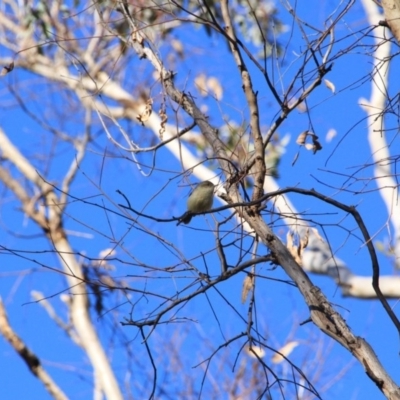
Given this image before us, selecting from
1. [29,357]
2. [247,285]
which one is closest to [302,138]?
[247,285]

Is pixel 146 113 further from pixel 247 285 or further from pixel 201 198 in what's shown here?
pixel 247 285

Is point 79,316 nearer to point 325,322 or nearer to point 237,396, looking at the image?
point 237,396

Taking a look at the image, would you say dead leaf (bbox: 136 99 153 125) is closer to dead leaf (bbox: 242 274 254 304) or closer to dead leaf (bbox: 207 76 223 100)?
dead leaf (bbox: 242 274 254 304)

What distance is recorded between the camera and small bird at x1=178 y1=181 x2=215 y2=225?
10.6ft

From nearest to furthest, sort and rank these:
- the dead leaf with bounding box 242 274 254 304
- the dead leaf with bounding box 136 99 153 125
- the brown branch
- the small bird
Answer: the dead leaf with bounding box 242 274 254 304 < the dead leaf with bounding box 136 99 153 125 < the small bird < the brown branch

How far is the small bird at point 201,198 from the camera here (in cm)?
322

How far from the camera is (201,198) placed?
132 inches

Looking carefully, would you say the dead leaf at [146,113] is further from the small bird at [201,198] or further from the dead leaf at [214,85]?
the dead leaf at [214,85]

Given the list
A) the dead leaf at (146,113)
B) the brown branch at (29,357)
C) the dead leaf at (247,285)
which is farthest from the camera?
the brown branch at (29,357)

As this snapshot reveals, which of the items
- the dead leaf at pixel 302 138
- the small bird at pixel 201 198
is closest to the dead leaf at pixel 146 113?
the small bird at pixel 201 198

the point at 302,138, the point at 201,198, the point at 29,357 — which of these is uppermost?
the point at 29,357

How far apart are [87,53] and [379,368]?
759 centimetres

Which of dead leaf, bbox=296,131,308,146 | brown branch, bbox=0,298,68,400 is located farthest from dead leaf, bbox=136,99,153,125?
brown branch, bbox=0,298,68,400

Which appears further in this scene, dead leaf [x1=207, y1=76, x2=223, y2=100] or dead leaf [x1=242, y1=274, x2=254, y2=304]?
dead leaf [x1=207, y1=76, x2=223, y2=100]
